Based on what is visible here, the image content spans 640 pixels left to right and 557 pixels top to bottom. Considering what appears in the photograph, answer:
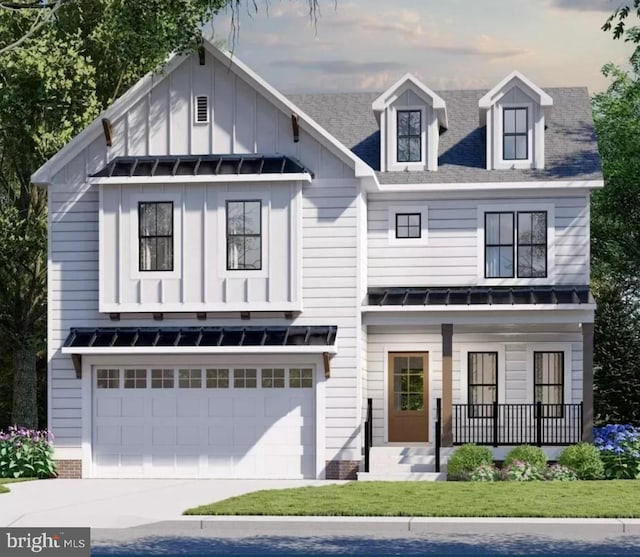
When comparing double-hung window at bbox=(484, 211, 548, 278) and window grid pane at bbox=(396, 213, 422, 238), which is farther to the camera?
window grid pane at bbox=(396, 213, 422, 238)

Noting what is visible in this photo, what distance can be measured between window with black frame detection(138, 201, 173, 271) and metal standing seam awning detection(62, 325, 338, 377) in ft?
4.57

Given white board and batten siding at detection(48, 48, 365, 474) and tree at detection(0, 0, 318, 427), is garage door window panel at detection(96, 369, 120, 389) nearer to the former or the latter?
white board and batten siding at detection(48, 48, 365, 474)

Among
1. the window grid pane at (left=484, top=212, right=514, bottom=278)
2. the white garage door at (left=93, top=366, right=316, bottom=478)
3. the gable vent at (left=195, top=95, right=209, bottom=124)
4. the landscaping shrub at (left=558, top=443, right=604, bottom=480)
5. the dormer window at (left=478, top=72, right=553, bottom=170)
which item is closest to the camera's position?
the landscaping shrub at (left=558, top=443, right=604, bottom=480)

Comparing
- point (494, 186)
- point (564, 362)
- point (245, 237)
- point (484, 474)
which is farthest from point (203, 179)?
point (564, 362)

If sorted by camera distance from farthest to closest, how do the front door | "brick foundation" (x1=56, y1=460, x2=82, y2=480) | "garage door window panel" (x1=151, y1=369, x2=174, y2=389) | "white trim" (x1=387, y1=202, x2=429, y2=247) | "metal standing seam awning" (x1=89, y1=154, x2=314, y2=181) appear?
1. the front door
2. "white trim" (x1=387, y1=202, x2=429, y2=247)
3. "garage door window panel" (x1=151, y1=369, x2=174, y2=389)
4. "brick foundation" (x1=56, y1=460, x2=82, y2=480)
5. "metal standing seam awning" (x1=89, y1=154, x2=314, y2=181)

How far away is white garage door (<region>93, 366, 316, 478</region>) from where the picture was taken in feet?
91.2

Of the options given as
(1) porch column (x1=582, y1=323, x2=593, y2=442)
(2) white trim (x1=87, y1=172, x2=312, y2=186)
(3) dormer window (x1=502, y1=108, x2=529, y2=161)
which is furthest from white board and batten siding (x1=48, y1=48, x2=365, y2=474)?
(1) porch column (x1=582, y1=323, x2=593, y2=442)

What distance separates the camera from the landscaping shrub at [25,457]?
27453 mm

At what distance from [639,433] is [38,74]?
1711 centimetres

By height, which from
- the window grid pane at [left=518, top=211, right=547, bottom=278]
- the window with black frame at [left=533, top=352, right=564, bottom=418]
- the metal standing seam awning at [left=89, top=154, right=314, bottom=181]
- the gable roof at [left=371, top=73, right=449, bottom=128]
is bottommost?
the window with black frame at [left=533, top=352, right=564, bottom=418]

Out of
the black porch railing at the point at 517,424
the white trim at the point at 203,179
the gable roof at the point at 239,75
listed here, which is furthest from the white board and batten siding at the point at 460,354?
the white trim at the point at 203,179

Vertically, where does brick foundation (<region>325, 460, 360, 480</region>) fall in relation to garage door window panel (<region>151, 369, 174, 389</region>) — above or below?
below

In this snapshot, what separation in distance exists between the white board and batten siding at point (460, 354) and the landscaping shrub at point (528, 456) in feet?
10.9

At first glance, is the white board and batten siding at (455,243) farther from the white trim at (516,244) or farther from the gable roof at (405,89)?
the gable roof at (405,89)
